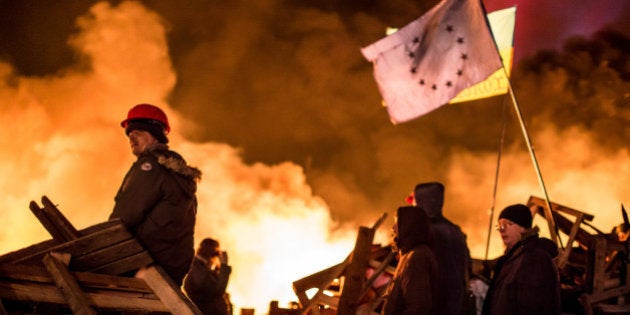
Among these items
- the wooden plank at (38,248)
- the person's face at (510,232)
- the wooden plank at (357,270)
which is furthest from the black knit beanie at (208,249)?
the person's face at (510,232)

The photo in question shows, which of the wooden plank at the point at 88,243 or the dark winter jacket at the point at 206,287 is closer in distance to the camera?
the wooden plank at the point at 88,243

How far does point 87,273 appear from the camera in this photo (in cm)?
329

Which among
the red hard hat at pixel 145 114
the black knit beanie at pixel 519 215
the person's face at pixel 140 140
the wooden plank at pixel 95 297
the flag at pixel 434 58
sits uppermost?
the flag at pixel 434 58

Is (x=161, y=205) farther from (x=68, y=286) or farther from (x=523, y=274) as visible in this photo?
(x=523, y=274)

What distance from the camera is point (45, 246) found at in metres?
3.23

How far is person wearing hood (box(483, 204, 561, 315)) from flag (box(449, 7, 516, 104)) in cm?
519

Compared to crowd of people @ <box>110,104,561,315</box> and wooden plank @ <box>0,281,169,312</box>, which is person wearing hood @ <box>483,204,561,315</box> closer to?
crowd of people @ <box>110,104,561,315</box>

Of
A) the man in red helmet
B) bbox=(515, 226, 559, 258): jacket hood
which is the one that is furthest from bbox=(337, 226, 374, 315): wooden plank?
the man in red helmet

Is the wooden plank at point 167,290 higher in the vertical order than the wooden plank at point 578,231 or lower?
lower

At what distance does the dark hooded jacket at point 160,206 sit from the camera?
357 centimetres

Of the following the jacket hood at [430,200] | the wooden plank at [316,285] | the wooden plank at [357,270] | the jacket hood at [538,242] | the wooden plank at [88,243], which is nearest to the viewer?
the wooden plank at [88,243]

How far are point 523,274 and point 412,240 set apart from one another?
90 centimetres

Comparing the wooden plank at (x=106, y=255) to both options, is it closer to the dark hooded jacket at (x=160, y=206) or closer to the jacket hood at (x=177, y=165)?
the dark hooded jacket at (x=160, y=206)

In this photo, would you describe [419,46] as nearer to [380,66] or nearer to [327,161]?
[380,66]
